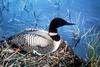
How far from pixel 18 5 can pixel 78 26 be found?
2.28 feet

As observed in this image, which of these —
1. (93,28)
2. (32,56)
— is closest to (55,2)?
(93,28)

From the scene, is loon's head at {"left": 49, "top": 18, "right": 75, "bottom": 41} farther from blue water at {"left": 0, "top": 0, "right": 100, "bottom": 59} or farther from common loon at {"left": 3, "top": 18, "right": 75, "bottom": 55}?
blue water at {"left": 0, "top": 0, "right": 100, "bottom": 59}

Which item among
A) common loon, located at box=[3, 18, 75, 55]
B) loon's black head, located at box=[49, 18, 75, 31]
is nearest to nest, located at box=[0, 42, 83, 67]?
common loon, located at box=[3, 18, 75, 55]

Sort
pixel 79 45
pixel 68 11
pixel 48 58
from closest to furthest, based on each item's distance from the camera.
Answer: pixel 48 58 < pixel 79 45 < pixel 68 11

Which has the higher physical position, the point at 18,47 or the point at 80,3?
the point at 80,3

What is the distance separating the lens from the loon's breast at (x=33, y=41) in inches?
152

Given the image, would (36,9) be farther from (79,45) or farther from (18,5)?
(79,45)

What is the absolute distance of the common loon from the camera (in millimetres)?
3861

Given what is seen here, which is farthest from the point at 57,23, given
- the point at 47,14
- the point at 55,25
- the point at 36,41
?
the point at 47,14

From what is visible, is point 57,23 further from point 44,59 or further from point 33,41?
point 44,59

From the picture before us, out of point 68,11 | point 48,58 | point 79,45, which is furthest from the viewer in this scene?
point 68,11

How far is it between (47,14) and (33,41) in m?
0.54

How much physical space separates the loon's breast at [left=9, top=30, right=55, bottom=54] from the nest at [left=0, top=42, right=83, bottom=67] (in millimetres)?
78

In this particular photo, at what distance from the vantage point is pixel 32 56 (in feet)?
12.4
